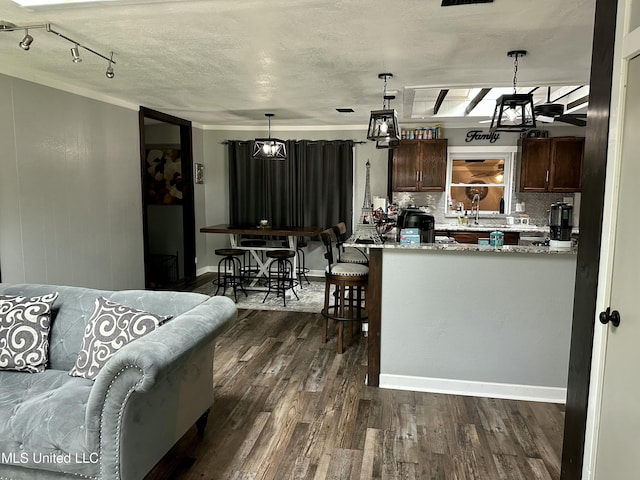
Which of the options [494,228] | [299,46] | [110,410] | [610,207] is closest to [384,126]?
[299,46]

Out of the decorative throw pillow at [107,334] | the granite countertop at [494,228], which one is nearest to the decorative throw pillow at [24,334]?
the decorative throw pillow at [107,334]

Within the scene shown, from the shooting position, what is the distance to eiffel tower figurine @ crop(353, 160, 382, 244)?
3336 millimetres

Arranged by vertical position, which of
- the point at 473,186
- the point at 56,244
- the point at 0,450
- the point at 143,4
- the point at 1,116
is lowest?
the point at 0,450

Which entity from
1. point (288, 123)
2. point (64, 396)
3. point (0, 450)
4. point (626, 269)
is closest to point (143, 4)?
point (64, 396)

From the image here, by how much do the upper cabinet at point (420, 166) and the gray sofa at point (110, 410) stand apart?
4.52 m

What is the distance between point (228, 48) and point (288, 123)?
12.3 ft

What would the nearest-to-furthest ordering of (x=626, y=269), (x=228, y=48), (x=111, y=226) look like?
(x=626, y=269)
(x=228, y=48)
(x=111, y=226)

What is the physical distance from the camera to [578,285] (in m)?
1.95

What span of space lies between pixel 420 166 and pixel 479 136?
987 millimetres

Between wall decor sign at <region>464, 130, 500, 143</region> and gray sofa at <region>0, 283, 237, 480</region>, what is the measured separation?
17.1ft

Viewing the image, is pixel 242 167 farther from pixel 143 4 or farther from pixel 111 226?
pixel 143 4

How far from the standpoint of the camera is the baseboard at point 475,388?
9.86 ft

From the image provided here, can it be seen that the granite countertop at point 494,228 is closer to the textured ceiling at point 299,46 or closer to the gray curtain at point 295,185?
the gray curtain at point 295,185

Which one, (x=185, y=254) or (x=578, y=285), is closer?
(x=578, y=285)
